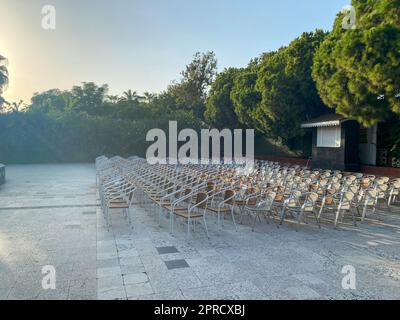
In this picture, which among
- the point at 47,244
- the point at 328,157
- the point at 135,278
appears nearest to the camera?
the point at 135,278

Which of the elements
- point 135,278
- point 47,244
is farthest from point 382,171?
point 47,244

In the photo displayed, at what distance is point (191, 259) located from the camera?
4.35m

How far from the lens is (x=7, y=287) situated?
347 centimetres

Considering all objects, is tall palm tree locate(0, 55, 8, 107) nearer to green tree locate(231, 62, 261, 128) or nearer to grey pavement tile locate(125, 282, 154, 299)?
green tree locate(231, 62, 261, 128)

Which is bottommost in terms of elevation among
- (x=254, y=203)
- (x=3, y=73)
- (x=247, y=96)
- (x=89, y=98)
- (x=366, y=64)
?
(x=254, y=203)

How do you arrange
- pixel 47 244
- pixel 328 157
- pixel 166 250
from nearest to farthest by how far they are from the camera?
1. pixel 166 250
2. pixel 47 244
3. pixel 328 157

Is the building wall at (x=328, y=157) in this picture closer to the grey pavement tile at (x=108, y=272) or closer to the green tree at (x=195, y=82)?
the grey pavement tile at (x=108, y=272)

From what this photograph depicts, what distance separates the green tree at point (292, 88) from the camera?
52.5 feet

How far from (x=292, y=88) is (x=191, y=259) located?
13721 millimetres

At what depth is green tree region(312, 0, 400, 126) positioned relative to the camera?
9.52m

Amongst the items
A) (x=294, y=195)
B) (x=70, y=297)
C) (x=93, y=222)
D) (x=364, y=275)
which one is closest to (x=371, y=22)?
(x=294, y=195)

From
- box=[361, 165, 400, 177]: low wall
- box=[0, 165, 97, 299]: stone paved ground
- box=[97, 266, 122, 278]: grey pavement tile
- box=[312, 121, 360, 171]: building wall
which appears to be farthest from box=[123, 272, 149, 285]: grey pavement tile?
box=[312, 121, 360, 171]: building wall

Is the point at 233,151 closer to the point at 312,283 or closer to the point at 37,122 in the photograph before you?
the point at 37,122

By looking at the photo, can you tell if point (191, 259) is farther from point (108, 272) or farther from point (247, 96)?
point (247, 96)
